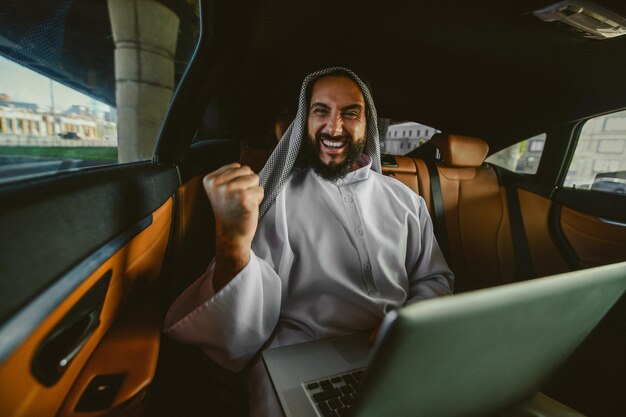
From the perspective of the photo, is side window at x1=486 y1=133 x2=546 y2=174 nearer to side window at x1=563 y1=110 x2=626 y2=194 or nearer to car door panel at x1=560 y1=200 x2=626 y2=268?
side window at x1=563 y1=110 x2=626 y2=194

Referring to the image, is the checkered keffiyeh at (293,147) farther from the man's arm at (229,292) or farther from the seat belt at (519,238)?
the seat belt at (519,238)

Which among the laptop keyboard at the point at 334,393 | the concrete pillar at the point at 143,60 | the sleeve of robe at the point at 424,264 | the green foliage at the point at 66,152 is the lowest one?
the laptop keyboard at the point at 334,393

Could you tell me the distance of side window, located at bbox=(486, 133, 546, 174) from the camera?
106 inches

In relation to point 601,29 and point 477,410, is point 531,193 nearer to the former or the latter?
point 601,29

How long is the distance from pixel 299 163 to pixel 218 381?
1082mm

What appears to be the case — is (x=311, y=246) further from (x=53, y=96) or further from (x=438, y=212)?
(x=438, y=212)

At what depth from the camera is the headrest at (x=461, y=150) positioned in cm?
238

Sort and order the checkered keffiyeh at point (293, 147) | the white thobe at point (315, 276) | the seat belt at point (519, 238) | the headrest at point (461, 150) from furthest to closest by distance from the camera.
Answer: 1. the headrest at point (461, 150)
2. the seat belt at point (519, 238)
3. the checkered keffiyeh at point (293, 147)
4. the white thobe at point (315, 276)

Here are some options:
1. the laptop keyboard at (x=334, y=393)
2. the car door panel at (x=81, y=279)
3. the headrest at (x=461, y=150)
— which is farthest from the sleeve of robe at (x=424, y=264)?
the car door panel at (x=81, y=279)

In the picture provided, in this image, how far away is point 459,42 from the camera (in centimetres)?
204

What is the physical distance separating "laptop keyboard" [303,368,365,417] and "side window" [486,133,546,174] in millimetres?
2796

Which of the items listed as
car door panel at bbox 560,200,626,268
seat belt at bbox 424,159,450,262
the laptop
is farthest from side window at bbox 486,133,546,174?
the laptop

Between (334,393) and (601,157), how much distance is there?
2.83 m

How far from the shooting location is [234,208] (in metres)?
0.88
